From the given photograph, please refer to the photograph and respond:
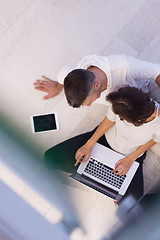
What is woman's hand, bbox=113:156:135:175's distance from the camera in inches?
54.1

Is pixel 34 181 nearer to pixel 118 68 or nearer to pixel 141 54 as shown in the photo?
pixel 118 68

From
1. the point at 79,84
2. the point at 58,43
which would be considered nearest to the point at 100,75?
the point at 79,84

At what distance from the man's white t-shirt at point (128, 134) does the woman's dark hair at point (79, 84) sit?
0.29 m

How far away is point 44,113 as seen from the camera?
1.68 meters

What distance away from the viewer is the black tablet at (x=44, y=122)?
166 cm

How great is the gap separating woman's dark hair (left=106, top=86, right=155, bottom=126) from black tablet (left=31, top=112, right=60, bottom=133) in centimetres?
68

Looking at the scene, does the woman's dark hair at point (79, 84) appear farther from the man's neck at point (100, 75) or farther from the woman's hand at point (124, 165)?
the woman's hand at point (124, 165)

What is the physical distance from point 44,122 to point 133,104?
813mm

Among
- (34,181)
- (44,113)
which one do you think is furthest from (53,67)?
(34,181)

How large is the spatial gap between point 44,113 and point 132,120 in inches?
30.9

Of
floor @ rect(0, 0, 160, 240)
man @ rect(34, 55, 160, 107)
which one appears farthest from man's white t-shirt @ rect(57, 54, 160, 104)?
floor @ rect(0, 0, 160, 240)

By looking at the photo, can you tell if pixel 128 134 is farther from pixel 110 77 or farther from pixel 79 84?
pixel 79 84

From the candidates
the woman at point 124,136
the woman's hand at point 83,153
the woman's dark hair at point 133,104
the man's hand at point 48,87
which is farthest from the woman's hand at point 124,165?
the man's hand at point 48,87

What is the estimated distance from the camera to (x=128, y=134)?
1304 mm
